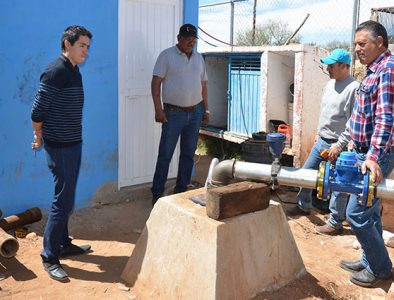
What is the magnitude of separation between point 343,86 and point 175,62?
1987 mm

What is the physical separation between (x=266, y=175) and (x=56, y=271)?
77.1 inches

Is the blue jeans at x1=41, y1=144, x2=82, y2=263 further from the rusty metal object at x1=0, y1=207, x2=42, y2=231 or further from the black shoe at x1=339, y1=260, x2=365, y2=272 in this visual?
the black shoe at x1=339, y1=260, x2=365, y2=272

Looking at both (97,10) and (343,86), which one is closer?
(343,86)

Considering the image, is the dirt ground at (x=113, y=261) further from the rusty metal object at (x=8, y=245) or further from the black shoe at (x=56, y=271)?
the rusty metal object at (x=8, y=245)

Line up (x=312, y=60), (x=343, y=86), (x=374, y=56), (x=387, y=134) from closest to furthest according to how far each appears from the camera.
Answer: (x=387, y=134), (x=374, y=56), (x=343, y=86), (x=312, y=60)

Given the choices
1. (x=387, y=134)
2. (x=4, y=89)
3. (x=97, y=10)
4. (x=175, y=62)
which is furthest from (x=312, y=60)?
(x=4, y=89)

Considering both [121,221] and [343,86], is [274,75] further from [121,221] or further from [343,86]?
[121,221]

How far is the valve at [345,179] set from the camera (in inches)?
117

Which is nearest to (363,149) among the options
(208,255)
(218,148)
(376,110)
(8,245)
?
(376,110)

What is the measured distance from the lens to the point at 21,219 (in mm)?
4777

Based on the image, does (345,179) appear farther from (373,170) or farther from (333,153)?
(333,153)

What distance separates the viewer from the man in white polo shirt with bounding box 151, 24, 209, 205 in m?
5.52

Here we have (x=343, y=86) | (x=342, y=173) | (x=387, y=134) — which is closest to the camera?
(x=342, y=173)

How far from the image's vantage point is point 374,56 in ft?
11.4
